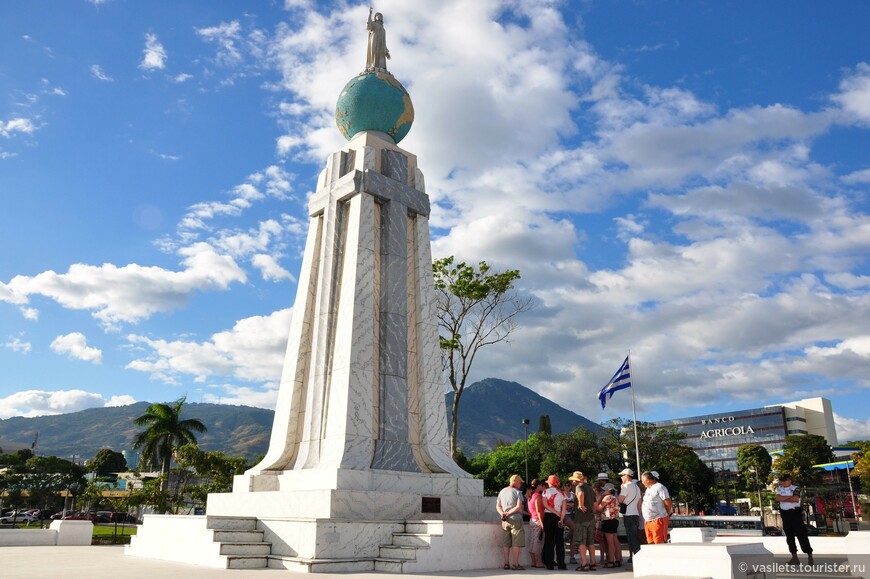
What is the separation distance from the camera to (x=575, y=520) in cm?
1167

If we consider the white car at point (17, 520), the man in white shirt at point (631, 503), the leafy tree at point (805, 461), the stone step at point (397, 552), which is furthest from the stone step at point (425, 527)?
the leafy tree at point (805, 461)

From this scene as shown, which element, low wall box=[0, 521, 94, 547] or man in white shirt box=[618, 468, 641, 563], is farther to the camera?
low wall box=[0, 521, 94, 547]

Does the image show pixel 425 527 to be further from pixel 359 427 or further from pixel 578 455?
pixel 578 455

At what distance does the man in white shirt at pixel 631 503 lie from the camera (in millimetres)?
11172

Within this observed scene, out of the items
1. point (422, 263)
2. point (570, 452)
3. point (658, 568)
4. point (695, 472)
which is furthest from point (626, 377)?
point (695, 472)

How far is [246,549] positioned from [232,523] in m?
0.86

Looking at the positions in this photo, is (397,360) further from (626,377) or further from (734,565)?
(626,377)

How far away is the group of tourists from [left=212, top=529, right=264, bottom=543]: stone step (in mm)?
4615

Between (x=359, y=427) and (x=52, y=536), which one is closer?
(x=359, y=427)

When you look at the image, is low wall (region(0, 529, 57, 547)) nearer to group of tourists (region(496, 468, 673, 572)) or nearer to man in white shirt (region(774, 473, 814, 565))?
→ group of tourists (region(496, 468, 673, 572))

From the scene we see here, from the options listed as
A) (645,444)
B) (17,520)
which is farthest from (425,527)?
(17,520)

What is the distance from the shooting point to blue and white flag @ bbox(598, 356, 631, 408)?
83.0 feet

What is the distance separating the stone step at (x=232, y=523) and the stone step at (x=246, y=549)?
0.61 metres

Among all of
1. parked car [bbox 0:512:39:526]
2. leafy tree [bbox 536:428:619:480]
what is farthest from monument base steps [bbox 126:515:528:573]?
leafy tree [bbox 536:428:619:480]
